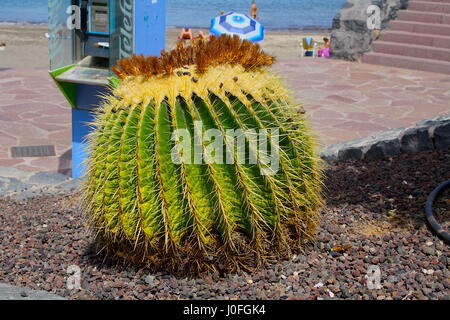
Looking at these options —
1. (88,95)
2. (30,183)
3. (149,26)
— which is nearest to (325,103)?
(149,26)

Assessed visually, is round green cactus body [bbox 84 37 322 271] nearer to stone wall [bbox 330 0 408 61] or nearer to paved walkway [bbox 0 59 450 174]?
paved walkway [bbox 0 59 450 174]

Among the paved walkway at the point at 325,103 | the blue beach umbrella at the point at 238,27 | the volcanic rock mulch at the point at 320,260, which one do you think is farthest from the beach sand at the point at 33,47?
the volcanic rock mulch at the point at 320,260

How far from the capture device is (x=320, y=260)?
3.09 m

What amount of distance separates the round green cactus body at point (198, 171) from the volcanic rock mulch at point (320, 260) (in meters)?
0.14

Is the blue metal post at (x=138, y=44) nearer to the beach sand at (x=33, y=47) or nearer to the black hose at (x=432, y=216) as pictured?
the black hose at (x=432, y=216)

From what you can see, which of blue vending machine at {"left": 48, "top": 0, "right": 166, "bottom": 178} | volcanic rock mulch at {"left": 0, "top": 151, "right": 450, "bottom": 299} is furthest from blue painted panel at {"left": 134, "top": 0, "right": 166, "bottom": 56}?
volcanic rock mulch at {"left": 0, "top": 151, "right": 450, "bottom": 299}

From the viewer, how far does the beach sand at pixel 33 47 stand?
1559cm

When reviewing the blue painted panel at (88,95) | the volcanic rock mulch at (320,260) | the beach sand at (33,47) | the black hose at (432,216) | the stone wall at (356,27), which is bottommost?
the beach sand at (33,47)

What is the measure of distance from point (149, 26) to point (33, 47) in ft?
51.8

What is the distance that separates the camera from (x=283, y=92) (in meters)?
3.08

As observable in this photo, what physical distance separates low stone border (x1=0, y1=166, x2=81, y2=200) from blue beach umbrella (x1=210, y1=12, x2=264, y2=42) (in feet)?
17.3

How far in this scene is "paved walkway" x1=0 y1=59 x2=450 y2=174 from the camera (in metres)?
7.31

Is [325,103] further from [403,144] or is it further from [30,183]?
[30,183]
